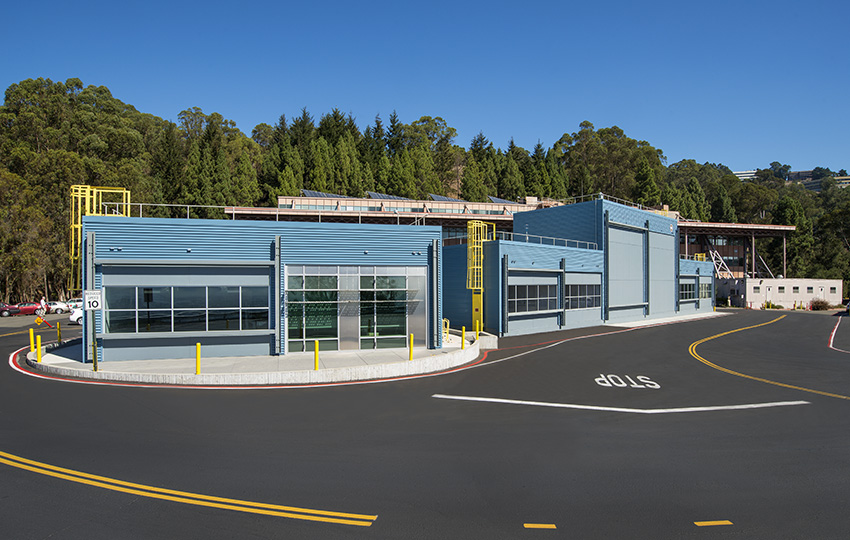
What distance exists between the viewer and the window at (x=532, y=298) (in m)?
30.4

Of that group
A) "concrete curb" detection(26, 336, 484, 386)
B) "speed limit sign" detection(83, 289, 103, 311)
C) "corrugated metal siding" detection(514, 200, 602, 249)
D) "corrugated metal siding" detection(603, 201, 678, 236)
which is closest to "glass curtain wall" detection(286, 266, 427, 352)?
"concrete curb" detection(26, 336, 484, 386)

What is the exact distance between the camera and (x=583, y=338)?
30.0 m

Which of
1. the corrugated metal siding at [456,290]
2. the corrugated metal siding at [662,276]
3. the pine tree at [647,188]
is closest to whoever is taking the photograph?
the corrugated metal siding at [456,290]

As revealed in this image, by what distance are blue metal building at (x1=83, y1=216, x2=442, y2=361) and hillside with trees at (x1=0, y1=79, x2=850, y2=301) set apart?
3678 centimetres

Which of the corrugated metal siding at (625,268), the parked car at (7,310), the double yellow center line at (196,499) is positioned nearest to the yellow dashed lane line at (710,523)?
the double yellow center line at (196,499)

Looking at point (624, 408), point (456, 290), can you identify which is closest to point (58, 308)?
point (456, 290)

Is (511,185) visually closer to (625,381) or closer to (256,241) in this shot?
(256,241)

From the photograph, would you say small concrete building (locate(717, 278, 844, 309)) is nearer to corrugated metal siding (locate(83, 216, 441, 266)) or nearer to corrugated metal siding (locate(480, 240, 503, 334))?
corrugated metal siding (locate(480, 240, 503, 334))

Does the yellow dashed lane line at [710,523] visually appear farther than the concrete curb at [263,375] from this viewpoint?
No

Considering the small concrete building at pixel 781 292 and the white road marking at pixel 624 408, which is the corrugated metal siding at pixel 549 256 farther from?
the small concrete building at pixel 781 292

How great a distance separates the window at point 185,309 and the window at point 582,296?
22193 millimetres

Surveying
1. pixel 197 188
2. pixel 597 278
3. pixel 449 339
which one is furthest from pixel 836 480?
pixel 197 188

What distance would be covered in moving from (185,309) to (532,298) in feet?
66.8

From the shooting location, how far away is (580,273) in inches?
1423
